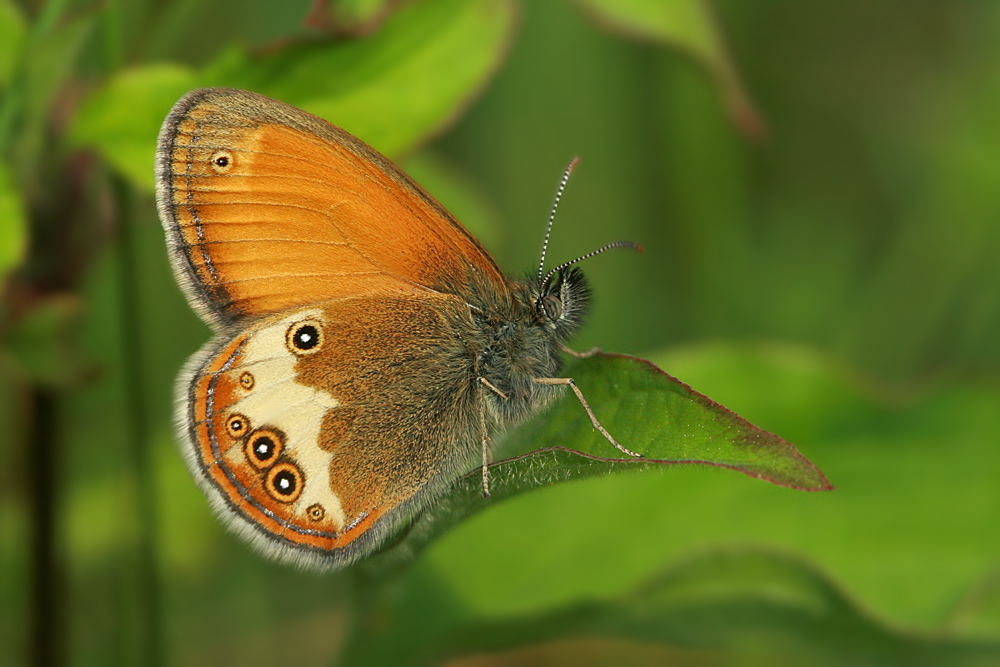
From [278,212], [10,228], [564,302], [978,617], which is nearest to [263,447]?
[278,212]

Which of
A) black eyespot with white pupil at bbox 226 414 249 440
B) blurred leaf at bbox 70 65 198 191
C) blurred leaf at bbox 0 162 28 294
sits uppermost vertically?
blurred leaf at bbox 70 65 198 191

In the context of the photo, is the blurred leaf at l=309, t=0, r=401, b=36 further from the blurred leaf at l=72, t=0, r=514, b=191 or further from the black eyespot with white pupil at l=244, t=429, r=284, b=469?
the black eyespot with white pupil at l=244, t=429, r=284, b=469

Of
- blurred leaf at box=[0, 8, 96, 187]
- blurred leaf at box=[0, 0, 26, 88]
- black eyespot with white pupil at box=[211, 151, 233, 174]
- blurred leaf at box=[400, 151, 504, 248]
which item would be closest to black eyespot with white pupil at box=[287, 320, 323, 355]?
black eyespot with white pupil at box=[211, 151, 233, 174]

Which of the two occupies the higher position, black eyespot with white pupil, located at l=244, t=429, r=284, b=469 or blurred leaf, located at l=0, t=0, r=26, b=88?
blurred leaf, located at l=0, t=0, r=26, b=88

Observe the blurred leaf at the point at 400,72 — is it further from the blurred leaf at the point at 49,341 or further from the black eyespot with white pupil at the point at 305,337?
the blurred leaf at the point at 49,341

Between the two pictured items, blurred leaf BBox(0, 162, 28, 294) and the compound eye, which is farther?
the compound eye

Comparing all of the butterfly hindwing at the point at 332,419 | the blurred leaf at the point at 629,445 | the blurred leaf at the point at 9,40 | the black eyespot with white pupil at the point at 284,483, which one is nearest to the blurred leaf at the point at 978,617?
the blurred leaf at the point at 629,445
